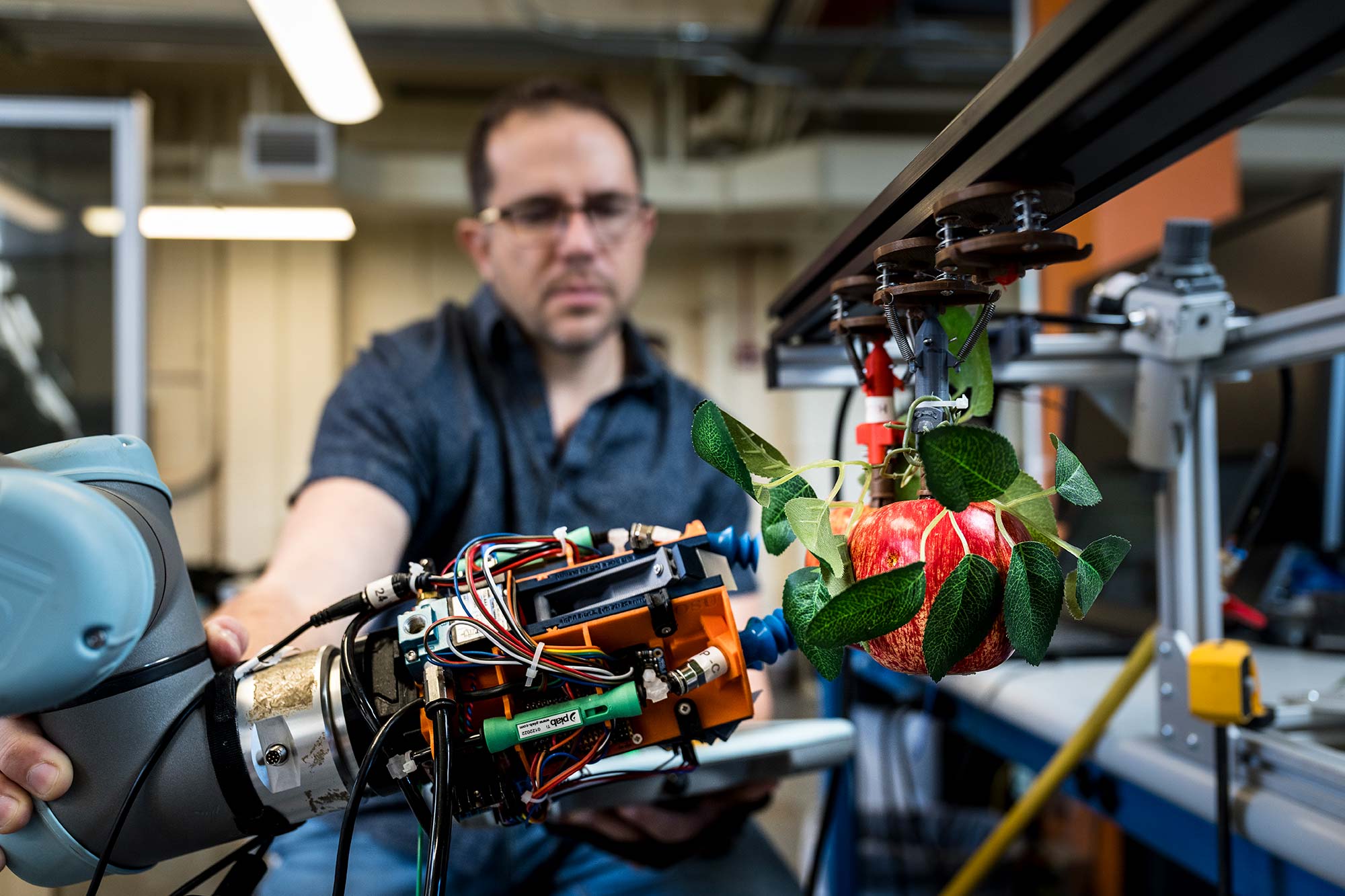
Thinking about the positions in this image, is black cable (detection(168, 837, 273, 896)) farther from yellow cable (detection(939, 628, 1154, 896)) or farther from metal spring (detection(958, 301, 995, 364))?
yellow cable (detection(939, 628, 1154, 896))

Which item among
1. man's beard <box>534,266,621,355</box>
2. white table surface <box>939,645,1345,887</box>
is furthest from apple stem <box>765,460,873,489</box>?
man's beard <box>534,266,621,355</box>

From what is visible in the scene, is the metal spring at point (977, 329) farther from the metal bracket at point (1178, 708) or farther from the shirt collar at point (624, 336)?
the shirt collar at point (624, 336)

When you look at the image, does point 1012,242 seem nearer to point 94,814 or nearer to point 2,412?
point 94,814

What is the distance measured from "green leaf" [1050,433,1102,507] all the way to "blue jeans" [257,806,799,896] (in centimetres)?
57

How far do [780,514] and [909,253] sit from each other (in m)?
0.14

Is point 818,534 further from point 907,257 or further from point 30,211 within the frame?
point 30,211

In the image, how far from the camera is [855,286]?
0.47 metres

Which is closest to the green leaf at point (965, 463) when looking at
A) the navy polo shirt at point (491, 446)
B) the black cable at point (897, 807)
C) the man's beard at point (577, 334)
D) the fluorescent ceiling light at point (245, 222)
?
the navy polo shirt at point (491, 446)

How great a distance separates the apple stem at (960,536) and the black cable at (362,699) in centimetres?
30

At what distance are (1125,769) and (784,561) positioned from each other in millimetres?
594

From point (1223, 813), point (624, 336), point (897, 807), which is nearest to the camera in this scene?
point (1223, 813)

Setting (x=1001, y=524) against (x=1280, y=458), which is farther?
(x=1280, y=458)

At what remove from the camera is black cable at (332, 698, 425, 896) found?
41cm

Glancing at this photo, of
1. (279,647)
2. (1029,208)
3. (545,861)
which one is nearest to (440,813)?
(279,647)
